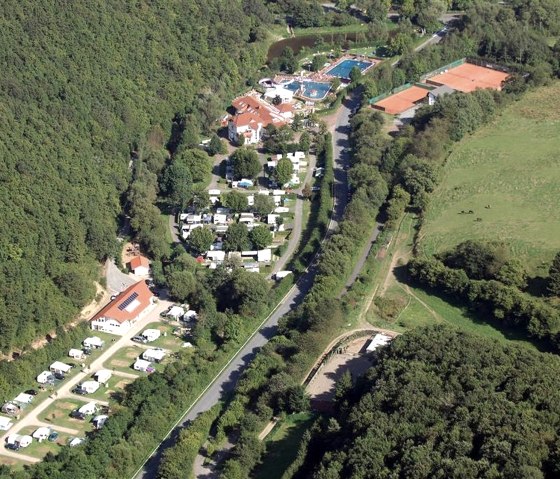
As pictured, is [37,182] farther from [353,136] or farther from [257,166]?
[353,136]

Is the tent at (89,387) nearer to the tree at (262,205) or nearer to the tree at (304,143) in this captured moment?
the tree at (262,205)

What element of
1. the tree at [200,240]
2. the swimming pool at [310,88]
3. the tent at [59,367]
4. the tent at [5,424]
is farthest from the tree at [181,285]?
the swimming pool at [310,88]

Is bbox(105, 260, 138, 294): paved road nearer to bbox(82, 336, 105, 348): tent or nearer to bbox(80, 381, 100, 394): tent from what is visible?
bbox(82, 336, 105, 348): tent

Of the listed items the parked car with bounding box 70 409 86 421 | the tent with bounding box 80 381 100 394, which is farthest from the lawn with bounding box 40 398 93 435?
the tent with bounding box 80 381 100 394

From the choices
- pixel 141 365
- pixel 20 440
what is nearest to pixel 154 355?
pixel 141 365

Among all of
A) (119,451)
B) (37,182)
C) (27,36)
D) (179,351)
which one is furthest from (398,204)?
(27,36)

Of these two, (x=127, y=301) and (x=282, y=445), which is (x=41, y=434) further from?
(x=282, y=445)
